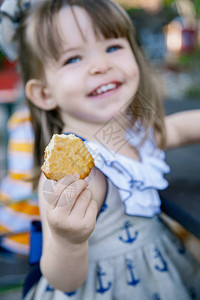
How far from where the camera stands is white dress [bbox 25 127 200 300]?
0.94 metres

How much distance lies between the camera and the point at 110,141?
39.1 inches

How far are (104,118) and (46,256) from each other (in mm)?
406

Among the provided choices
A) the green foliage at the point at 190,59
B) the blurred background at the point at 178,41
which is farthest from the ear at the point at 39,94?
the green foliage at the point at 190,59

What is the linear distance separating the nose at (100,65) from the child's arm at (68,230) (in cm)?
30

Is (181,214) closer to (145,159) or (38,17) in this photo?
(145,159)

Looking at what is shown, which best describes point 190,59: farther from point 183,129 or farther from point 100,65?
point 100,65

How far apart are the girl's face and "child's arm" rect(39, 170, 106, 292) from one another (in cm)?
23

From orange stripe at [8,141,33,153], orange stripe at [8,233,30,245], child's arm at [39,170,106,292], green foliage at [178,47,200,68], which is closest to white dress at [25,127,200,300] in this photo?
child's arm at [39,170,106,292]

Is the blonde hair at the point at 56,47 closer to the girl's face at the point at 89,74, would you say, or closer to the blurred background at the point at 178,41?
the girl's face at the point at 89,74

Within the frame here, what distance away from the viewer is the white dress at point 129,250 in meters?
0.94

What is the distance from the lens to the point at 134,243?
1003mm

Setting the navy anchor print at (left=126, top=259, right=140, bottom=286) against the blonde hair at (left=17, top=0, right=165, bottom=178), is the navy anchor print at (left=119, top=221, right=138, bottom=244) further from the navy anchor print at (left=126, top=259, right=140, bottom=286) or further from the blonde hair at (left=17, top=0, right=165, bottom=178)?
the blonde hair at (left=17, top=0, right=165, bottom=178)

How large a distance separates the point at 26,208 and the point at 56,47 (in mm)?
716

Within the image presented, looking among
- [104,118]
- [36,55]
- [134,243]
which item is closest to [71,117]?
[104,118]
